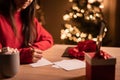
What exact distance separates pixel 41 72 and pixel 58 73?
0.09 metres

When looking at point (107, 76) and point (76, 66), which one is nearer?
point (107, 76)

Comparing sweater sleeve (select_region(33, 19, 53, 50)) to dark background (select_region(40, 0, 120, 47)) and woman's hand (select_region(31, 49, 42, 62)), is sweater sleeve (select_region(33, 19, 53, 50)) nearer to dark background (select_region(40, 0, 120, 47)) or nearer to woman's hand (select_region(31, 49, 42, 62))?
woman's hand (select_region(31, 49, 42, 62))

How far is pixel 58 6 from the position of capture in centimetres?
420

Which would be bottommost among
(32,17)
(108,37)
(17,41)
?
(108,37)

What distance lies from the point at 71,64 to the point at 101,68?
35 cm

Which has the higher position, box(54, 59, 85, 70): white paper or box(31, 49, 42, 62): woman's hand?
box(31, 49, 42, 62): woman's hand

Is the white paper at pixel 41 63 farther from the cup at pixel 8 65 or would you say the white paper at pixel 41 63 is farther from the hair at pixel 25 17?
the hair at pixel 25 17

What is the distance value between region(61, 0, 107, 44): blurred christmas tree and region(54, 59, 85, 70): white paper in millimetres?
2159

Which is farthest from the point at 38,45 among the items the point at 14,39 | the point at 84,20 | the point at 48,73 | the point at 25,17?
the point at 84,20

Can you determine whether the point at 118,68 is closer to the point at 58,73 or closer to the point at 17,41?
the point at 58,73

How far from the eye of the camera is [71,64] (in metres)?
1.51

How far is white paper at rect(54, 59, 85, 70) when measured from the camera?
144 centimetres

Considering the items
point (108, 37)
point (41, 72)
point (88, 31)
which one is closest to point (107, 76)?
point (41, 72)

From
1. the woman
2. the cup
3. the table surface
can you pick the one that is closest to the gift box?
the table surface
